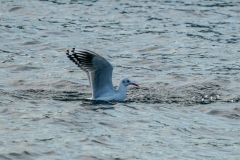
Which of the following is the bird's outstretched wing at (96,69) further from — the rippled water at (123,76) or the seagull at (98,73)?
the rippled water at (123,76)

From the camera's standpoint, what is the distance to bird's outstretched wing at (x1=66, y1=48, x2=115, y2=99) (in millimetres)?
14430

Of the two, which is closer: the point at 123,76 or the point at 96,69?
the point at 96,69

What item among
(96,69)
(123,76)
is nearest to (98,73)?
(96,69)

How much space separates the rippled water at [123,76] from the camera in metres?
11.8

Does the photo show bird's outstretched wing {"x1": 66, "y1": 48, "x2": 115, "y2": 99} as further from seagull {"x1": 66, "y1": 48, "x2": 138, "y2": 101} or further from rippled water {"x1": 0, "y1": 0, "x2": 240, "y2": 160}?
rippled water {"x1": 0, "y1": 0, "x2": 240, "y2": 160}

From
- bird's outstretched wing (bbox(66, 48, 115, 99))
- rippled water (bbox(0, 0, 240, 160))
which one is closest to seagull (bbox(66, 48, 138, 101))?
bird's outstretched wing (bbox(66, 48, 115, 99))

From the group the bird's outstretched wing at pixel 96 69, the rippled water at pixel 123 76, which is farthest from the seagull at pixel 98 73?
the rippled water at pixel 123 76

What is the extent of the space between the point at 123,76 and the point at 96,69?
11.8 ft

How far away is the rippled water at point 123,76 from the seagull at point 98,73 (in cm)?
27

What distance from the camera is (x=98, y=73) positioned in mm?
14680

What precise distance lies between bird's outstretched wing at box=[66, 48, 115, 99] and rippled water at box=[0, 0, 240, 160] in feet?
1.14

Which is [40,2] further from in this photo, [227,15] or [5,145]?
[5,145]

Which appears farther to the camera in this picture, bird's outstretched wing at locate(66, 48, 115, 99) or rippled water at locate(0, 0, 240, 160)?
bird's outstretched wing at locate(66, 48, 115, 99)

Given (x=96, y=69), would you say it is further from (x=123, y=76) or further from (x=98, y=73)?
(x=123, y=76)
